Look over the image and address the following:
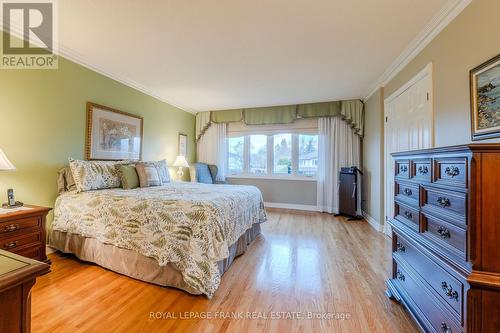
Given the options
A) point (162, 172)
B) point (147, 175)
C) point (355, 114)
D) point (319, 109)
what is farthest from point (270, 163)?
point (147, 175)

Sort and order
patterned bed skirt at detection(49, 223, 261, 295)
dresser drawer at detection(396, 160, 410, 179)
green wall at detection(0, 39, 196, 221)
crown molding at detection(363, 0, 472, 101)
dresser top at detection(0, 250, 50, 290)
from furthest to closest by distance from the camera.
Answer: green wall at detection(0, 39, 196, 221)
patterned bed skirt at detection(49, 223, 261, 295)
crown molding at detection(363, 0, 472, 101)
dresser drawer at detection(396, 160, 410, 179)
dresser top at detection(0, 250, 50, 290)

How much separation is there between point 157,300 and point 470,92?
292 centimetres

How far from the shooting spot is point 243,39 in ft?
7.72

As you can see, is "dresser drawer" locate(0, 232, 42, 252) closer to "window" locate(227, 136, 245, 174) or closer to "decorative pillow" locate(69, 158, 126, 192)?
"decorative pillow" locate(69, 158, 126, 192)

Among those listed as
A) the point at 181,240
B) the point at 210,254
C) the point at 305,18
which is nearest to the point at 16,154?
the point at 181,240

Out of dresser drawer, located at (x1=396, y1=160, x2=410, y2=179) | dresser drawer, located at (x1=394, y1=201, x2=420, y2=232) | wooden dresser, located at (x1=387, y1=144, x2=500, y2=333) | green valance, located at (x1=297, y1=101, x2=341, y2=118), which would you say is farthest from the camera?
green valance, located at (x1=297, y1=101, x2=341, y2=118)

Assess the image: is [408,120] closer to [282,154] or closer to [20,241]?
[282,154]

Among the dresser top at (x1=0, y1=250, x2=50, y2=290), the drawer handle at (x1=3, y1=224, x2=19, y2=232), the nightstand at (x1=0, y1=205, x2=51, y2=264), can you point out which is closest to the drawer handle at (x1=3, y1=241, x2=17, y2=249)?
the nightstand at (x1=0, y1=205, x2=51, y2=264)

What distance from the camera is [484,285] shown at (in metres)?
0.92

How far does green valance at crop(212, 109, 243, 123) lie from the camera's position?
5.29 metres

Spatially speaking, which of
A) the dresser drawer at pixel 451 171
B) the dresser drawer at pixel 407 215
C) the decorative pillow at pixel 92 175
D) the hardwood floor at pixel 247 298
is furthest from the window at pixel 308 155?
the dresser drawer at pixel 451 171

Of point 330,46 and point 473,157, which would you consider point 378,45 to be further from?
point 473,157

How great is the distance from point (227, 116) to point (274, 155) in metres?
1.47

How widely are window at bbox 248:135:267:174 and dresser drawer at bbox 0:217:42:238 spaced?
13.3 feet
